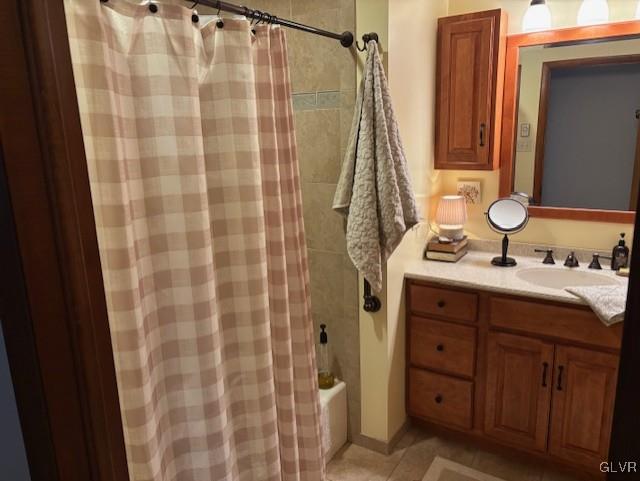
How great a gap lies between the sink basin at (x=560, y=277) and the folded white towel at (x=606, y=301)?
0.23m

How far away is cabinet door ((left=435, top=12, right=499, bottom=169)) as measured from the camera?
221cm

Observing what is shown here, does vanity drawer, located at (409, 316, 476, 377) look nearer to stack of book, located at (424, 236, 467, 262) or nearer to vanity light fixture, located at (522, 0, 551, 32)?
stack of book, located at (424, 236, 467, 262)

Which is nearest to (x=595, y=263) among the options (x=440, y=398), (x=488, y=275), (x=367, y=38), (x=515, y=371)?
(x=488, y=275)

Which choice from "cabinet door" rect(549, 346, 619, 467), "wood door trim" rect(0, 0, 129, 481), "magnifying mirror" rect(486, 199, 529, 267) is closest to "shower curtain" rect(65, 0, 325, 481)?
"wood door trim" rect(0, 0, 129, 481)

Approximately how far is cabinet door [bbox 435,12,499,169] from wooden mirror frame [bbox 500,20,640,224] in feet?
0.47

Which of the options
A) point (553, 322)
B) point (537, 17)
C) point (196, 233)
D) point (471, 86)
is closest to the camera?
point (196, 233)

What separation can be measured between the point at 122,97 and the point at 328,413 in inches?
66.8

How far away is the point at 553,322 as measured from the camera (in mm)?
1927

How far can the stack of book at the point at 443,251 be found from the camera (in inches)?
92.9

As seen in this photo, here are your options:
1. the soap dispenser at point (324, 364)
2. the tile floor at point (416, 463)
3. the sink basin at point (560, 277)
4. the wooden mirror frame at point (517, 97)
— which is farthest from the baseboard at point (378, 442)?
the wooden mirror frame at point (517, 97)

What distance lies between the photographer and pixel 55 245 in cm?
58

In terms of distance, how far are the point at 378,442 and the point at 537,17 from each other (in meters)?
2.13

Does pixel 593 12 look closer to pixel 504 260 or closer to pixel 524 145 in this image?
pixel 524 145

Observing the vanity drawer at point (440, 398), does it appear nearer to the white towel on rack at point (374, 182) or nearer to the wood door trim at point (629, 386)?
the white towel on rack at point (374, 182)
